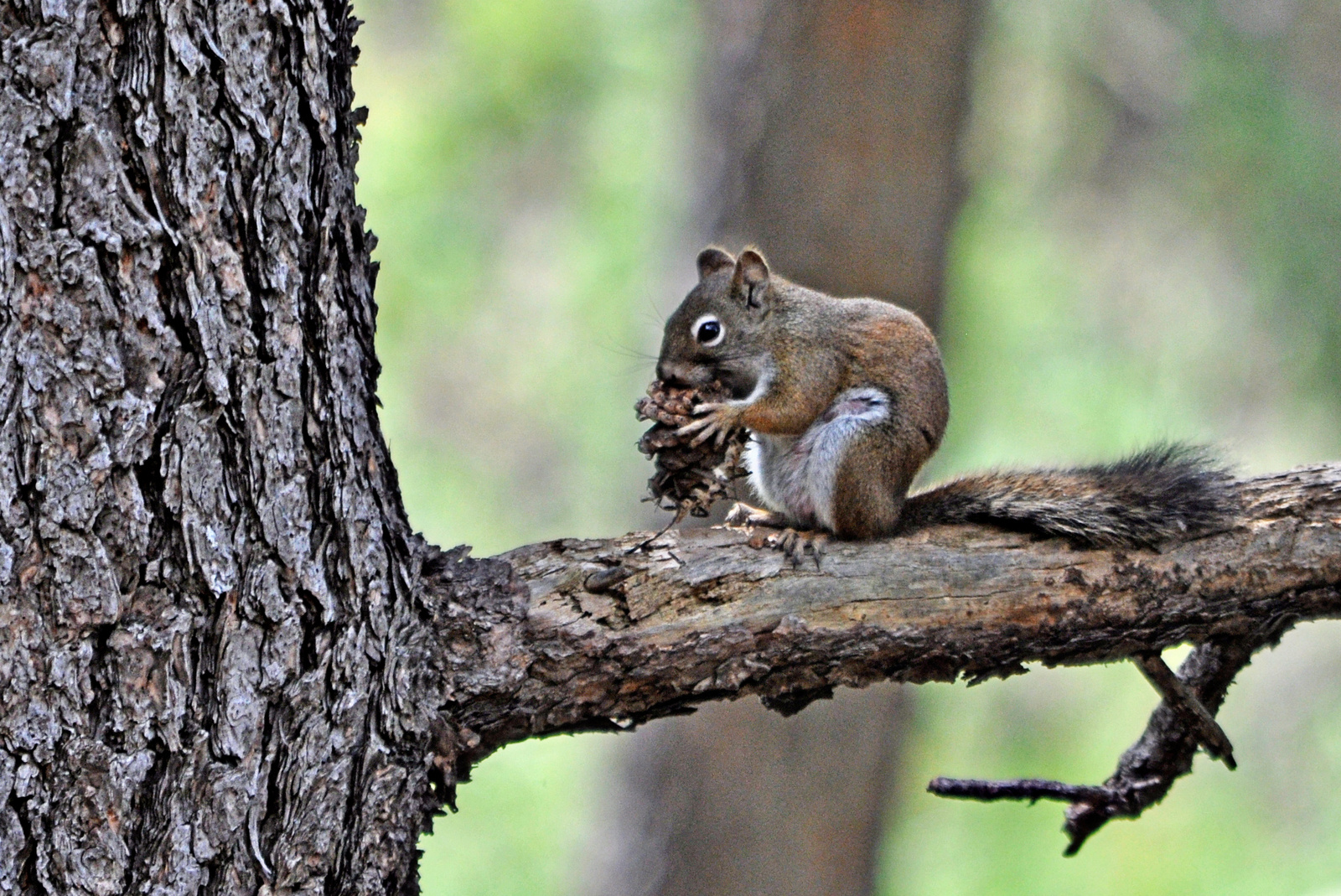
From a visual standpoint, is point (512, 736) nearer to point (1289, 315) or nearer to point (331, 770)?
point (331, 770)

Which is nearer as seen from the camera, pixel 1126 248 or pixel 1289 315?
pixel 1289 315

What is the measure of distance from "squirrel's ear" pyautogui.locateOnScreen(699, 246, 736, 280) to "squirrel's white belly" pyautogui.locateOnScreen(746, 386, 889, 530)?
1.38 ft

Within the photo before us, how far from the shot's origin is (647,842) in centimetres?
382

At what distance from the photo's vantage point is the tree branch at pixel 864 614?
65.1 inches

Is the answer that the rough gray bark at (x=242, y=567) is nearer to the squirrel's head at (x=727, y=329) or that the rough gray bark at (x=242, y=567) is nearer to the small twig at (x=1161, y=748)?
the small twig at (x=1161, y=748)

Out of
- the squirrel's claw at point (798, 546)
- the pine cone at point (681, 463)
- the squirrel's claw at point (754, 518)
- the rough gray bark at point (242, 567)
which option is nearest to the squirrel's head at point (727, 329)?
the squirrel's claw at point (754, 518)

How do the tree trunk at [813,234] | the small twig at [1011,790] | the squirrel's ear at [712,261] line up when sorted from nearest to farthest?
the small twig at [1011,790], the squirrel's ear at [712,261], the tree trunk at [813,234]

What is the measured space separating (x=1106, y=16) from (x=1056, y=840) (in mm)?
3591

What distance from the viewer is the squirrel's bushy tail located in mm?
1924

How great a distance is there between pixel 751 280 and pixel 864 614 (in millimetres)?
1011

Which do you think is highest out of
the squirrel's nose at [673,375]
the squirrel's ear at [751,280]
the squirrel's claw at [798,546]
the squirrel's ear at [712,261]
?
the squirrel's ear at [712,261]

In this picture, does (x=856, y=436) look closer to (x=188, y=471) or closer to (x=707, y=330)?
(x=707, y=330)

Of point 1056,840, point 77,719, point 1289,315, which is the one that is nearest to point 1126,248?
point 1289,315

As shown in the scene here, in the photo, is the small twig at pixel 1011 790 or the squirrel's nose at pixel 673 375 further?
the squirrel's nose at pixel 673 375
